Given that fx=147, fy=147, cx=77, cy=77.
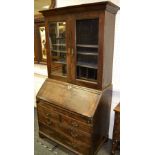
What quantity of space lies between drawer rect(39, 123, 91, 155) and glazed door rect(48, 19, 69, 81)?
760 millimetres

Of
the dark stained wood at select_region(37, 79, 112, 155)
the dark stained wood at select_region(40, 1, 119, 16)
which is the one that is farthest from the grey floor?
the dark stained wood at select_region(40, 1, 119, 16)

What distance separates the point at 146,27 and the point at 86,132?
4.84 ft

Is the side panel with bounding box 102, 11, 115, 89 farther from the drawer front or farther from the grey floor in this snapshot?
the grey floor

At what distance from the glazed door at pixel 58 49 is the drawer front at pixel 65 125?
51 cm

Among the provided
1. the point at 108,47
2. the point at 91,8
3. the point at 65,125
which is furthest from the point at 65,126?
the point at 91,8

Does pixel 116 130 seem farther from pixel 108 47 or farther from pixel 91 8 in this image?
pixel 91 8

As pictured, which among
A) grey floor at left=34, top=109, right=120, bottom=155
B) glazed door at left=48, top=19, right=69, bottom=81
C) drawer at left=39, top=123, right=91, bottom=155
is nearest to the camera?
drawer at left=39, top=123, right=91, bottom=155

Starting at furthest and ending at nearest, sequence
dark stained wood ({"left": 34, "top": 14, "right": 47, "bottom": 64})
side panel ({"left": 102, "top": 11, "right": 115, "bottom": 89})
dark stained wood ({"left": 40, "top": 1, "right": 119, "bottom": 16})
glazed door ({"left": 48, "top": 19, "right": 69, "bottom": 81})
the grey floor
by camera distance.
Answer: dark stained wood ({"left": 34, "top": 14, "right": 47, "bottom": 64}) → the grey floor → glazed door ({"left": 48, "top": 19, "right": 69, "bottom": 81}) → side panel ({"left": 102, "top": 11, "right": 115, "bottom": 89}) → dark stained wood ({"left": 40, "top": 1, "right": 119, "bottom": 16})

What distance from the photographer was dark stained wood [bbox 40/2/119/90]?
4.94ft

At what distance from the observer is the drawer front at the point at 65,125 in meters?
1.70

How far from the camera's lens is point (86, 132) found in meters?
1.68
